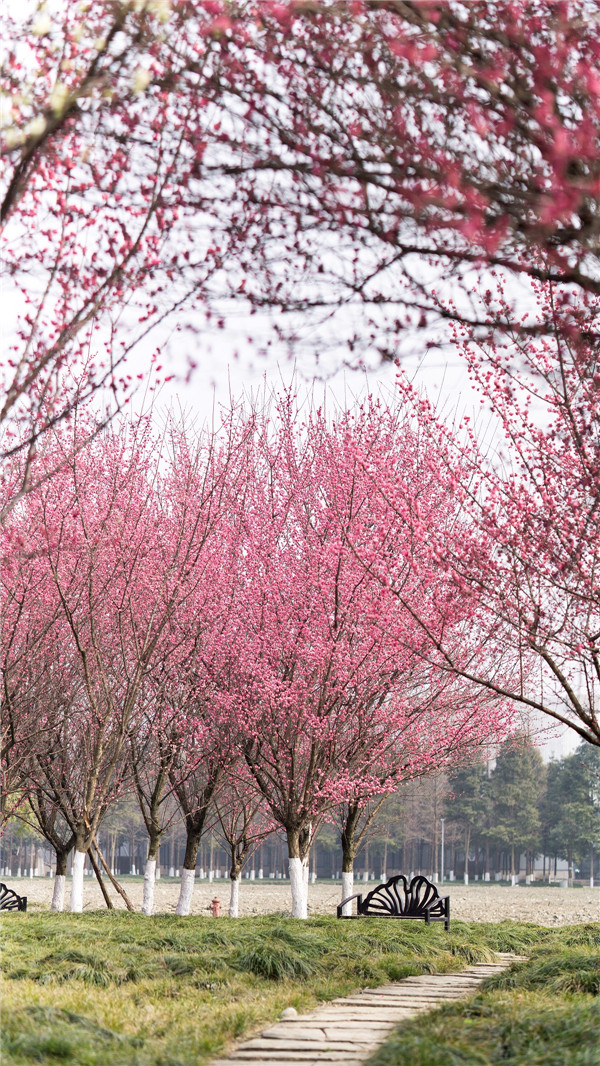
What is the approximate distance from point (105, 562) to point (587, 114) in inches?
428

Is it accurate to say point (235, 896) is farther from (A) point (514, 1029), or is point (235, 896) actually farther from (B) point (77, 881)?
(A) point (514, 1029)

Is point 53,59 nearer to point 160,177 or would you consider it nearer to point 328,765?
point 160,177

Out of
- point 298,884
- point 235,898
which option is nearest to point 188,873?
point 235,898

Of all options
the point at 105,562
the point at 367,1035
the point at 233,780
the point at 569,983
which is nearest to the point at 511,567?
the point at 569,983

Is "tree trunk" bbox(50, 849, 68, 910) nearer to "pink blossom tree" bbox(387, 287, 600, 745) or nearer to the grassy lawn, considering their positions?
the grassy lawn

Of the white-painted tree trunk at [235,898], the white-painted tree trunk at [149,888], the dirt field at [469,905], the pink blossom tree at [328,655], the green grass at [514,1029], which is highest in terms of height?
the pink blossom tree at [328,655]

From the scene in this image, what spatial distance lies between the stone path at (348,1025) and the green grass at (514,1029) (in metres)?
0.29

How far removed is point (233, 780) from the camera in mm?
16016

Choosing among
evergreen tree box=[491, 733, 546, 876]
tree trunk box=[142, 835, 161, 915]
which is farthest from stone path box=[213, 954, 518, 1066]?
evergreen tree box=[491, 733, 546, 876]

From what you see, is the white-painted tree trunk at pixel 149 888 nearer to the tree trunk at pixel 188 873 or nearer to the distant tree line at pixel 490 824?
the tree trunk at pixel 188 873

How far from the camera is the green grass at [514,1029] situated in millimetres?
4832

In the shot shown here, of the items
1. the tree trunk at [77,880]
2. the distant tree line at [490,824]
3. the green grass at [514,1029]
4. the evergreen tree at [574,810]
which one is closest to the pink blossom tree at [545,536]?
the green grass at [514,1029]

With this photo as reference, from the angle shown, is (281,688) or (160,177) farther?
(281,688)

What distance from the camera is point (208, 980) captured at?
7578mm
